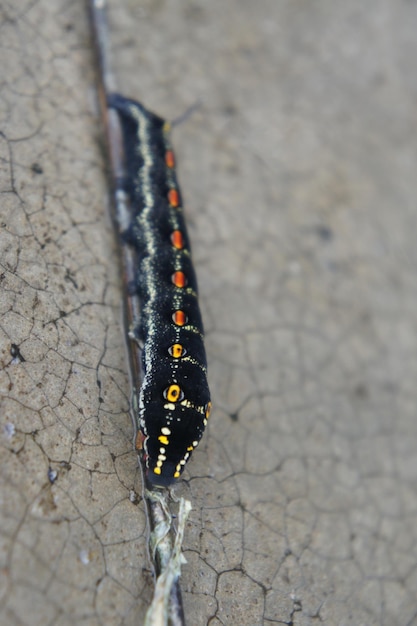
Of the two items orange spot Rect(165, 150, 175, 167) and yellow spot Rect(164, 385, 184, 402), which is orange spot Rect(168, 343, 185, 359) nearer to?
yellow spot Rect(164, 385, 184, 402)

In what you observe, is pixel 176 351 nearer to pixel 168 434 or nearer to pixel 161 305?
pixel 161 305

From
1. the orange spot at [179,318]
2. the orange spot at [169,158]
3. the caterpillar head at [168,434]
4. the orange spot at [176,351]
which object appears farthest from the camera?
the orange spot at [169,158]

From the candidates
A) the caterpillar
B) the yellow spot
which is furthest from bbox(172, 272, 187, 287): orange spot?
the yellow spot

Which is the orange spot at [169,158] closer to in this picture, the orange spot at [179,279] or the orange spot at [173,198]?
the orange spot at [173,198]

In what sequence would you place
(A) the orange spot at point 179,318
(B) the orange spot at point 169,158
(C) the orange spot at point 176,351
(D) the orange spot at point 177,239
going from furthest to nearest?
(B) the orange spot at point 169,158
(D) the orange spot at point 177,239
(A) the orange spot at point 179,318
(C) the orange spot at point 176,351

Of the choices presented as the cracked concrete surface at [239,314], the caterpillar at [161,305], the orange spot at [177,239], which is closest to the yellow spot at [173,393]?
the caterpillar at [161,305]

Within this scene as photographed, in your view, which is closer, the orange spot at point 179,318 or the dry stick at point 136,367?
the dry stick at point 136,367
